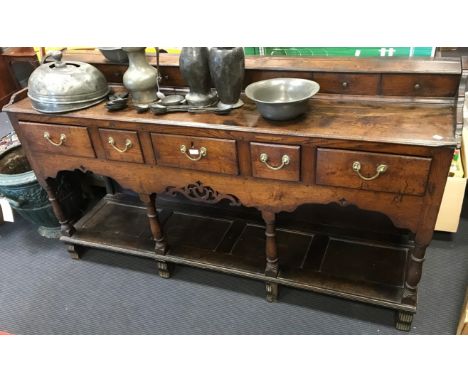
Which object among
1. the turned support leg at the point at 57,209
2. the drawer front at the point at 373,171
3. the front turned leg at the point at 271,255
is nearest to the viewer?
the drawer front at the point at 373,171

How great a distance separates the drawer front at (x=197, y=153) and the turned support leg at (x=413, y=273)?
2.25 ft

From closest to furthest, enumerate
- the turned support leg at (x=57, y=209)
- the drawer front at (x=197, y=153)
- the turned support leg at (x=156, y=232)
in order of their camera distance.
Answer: the drawer front at (x=197, y=153) < the turned support leg at (x=156, y=232) < the turned support leg at (x=57, y=209)

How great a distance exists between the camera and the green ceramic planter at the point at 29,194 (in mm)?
2068

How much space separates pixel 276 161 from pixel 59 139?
0.92 m

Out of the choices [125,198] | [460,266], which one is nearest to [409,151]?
[460,266]

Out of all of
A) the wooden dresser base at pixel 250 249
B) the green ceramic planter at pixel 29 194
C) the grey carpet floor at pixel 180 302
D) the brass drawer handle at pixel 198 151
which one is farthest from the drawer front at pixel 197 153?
the green ceramic planter at pixel 29 194

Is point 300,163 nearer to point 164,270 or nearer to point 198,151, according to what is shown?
point 198,151

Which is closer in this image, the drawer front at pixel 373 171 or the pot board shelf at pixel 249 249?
the drawer front at pixel 373 171

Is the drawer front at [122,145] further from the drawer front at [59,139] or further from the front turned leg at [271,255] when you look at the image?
the front turned leg at [271,255]

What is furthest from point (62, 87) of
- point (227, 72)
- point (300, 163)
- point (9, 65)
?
point (9, 65)

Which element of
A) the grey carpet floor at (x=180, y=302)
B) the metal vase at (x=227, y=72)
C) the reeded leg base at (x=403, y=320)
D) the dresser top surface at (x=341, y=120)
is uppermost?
the metal vase at (x=227, y=72)

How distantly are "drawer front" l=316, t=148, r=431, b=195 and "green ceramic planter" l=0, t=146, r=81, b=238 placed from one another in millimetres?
1411

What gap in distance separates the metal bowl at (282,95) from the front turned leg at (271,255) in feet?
1.27

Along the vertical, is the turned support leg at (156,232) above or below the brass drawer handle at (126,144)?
below
